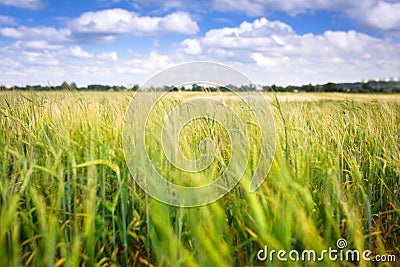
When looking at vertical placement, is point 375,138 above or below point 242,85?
below

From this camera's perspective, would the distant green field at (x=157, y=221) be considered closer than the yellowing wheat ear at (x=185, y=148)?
Yes

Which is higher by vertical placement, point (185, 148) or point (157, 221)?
point (185, 148)

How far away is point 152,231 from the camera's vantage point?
65.9 inches

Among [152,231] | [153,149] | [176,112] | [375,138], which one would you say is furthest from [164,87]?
[375,138]

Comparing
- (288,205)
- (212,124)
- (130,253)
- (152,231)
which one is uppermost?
(212,124)

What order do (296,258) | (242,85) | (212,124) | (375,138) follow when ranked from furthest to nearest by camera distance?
(375,138), (212,124), (242,85), (296,258)

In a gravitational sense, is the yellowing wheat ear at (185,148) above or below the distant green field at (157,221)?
above

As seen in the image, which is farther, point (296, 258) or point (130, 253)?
point (130, 253)

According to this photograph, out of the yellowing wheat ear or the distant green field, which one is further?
the yellowing wheat ear

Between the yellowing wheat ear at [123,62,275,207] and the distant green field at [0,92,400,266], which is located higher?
the yellowing wheat ear at [123,62,275,207]

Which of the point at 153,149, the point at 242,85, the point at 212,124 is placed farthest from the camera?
the point at 212,124

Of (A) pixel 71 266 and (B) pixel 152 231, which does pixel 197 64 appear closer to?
(B) pixel 152 231

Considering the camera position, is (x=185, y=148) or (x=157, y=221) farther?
(x=185, y=148)

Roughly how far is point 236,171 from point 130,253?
2.22 feet
